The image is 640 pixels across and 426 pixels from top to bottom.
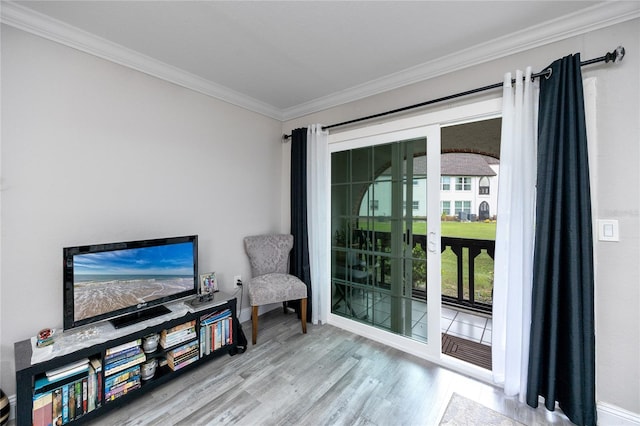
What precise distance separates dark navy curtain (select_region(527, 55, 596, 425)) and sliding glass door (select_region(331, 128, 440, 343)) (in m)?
0.71

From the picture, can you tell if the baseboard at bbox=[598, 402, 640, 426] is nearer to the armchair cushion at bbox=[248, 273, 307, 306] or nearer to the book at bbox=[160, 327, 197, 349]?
the armchair cushion at bbox=[248, 273, 307, 306]

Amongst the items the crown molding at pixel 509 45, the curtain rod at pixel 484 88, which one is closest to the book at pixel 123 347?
the curtain rod at pixel 484 88

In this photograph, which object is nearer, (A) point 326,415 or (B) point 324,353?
(A) point 326,415

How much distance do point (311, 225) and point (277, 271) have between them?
705 mm

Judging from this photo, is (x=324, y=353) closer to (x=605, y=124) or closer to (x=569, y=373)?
(x=569, y=373)

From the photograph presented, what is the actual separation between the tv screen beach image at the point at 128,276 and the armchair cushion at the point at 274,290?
0.61 m

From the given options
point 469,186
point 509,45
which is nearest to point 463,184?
point 469,186

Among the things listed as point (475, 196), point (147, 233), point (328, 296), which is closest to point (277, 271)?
point (328, 296)

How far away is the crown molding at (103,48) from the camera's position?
164 cm

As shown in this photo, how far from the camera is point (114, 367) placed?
5.58 ft

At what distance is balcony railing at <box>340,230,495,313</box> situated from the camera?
2.42m

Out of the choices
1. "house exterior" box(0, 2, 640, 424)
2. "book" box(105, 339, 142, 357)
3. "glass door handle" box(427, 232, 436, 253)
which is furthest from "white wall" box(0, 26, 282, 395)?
"glass door handle" box(427, 232, 436, 253)

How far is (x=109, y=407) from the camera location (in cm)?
166

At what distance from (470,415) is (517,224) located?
1325 millimetres
